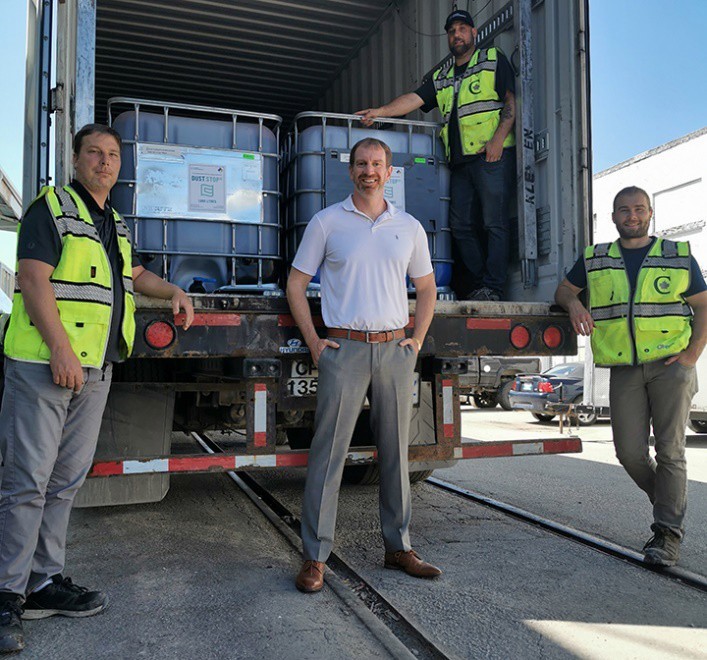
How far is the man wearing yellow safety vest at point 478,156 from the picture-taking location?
4.54 metres

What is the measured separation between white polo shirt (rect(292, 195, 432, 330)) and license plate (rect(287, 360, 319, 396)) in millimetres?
508

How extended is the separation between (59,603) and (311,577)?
102cm

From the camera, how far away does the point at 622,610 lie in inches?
119

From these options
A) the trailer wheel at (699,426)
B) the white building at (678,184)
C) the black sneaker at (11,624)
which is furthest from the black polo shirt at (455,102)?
the white building at (678,184)

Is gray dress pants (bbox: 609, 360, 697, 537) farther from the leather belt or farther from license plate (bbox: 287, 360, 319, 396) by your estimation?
license plate (bbox: 287, 360, 319, 396)

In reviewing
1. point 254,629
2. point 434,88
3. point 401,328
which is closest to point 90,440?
point 254,629

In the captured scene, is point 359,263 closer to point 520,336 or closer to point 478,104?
point 520,336

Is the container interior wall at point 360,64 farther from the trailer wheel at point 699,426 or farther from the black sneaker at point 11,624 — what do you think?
the trailer wheel at point 699,426

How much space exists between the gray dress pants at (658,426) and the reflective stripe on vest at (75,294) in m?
2.57

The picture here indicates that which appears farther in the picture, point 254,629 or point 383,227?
point 383,227

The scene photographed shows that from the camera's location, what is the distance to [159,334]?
342cm

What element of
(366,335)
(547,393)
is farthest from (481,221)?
(547,393)

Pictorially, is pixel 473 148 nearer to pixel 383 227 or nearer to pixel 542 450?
pixel 383 227

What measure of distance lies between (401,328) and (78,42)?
7.20 ft
